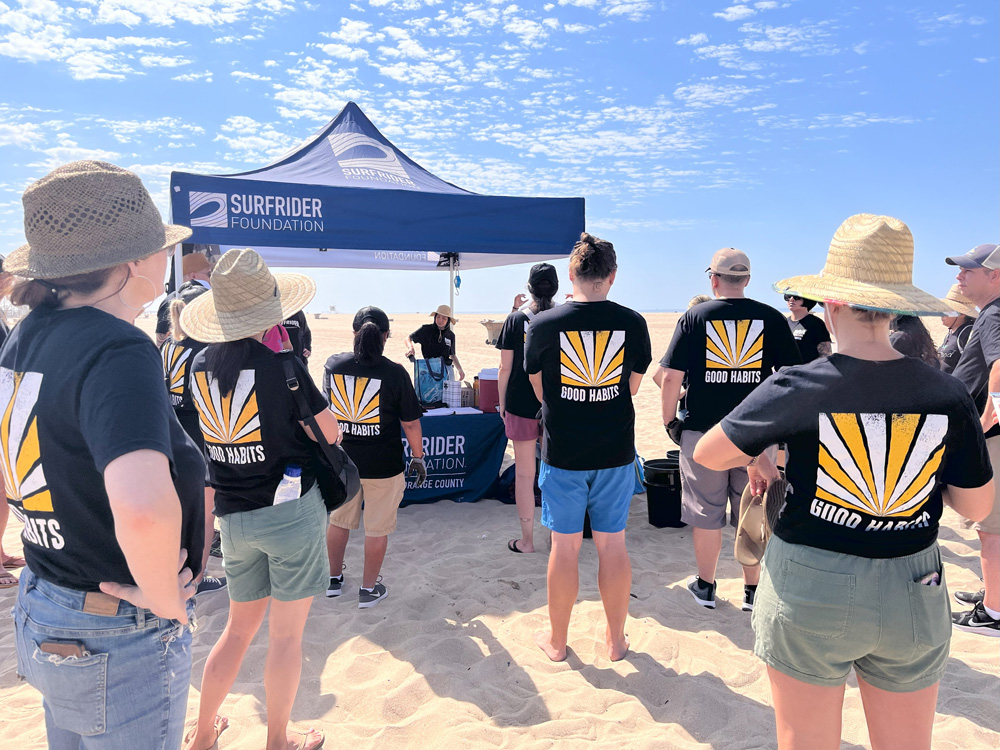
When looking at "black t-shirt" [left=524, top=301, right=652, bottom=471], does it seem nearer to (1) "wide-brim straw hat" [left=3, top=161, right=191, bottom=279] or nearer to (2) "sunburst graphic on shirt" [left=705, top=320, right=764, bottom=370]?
(2) "sunburst graphic on shirt" [left=705, top=320, right=764, bottom=370]

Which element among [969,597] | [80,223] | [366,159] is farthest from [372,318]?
[969,597]

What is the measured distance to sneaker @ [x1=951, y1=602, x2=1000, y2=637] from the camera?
327 centimetres

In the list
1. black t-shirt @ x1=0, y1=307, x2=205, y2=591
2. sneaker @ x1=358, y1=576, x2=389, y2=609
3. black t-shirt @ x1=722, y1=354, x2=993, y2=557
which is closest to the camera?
black t-shirt @ x1=0, y1=307, x2=205, y2=591

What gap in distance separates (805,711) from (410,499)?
13.4 ft

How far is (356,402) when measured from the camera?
3.48 meters

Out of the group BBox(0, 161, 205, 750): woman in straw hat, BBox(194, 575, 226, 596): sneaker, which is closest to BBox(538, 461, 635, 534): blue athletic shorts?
BBox(0, 161, 205, 750): woman in straw hat

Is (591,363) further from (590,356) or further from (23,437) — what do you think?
(23,437)

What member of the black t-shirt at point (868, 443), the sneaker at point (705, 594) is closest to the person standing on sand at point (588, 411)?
the sneaker at point (705, 594)

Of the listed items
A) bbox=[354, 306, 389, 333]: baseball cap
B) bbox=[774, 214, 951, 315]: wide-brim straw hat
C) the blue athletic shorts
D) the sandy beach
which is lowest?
the sandy beach

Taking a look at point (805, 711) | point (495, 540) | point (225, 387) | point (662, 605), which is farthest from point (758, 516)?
point (225, 387)

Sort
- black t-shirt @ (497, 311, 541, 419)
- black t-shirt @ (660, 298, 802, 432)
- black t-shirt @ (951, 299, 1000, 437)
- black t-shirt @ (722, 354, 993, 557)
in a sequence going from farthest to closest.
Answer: black t-shirt @ (497, 311, 541, 419)
black t-shirt @ (660, 298, 802, 432)
black t-shirt @ (951, 299, 1000, 437)
black t-shirt @ (722, 354, 993, 557)

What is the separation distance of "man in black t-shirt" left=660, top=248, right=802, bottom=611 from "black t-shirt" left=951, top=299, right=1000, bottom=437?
865 millimetres

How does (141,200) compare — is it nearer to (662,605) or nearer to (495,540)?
(662,605)

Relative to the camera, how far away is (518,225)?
17.2ft
